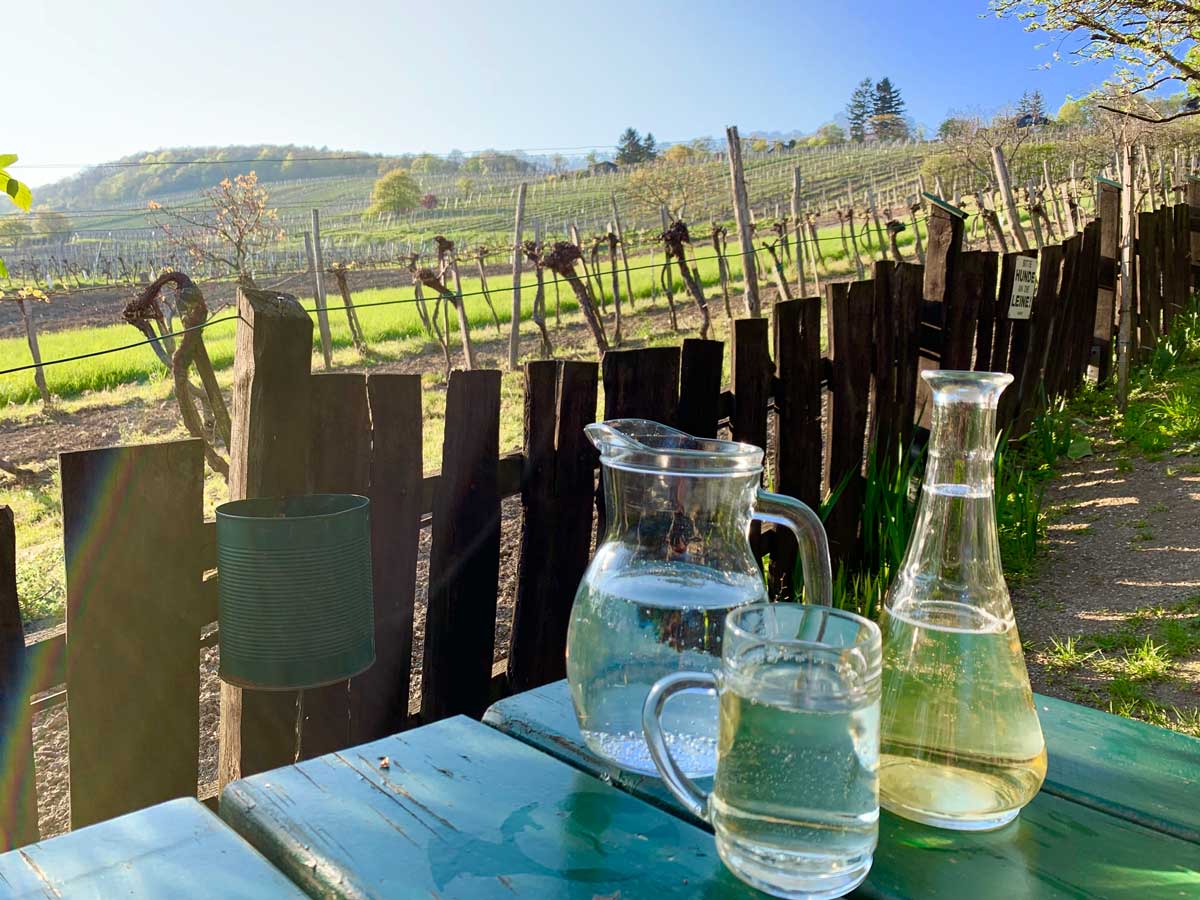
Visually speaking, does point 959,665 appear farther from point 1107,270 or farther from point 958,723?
point 1107,270

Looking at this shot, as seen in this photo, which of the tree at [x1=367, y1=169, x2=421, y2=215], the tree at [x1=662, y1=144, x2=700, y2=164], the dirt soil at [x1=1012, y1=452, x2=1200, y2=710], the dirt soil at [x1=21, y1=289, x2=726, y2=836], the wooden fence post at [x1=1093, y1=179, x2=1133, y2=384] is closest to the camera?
the dirt soil at [x1=1012, y1=452, x2=1200, y2=710]

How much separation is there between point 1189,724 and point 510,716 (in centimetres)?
245

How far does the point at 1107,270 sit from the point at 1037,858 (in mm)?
6974

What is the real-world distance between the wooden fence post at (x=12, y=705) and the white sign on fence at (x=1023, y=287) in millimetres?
4554

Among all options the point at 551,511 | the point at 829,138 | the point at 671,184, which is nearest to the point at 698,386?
the point at 551,511

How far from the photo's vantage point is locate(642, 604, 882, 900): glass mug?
0.64 meters

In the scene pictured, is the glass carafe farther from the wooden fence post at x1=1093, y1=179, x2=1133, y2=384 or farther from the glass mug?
the wooden fence post at x1=1093, y1=179, x2=1133, y2=384

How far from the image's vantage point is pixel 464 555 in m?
2.24

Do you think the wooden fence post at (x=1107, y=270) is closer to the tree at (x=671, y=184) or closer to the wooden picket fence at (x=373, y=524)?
the wooden picket fence at (x=373, y=524)

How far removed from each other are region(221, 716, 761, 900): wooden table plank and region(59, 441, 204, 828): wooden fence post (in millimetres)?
857

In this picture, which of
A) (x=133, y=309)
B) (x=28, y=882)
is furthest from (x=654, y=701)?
(x=133, y=309)

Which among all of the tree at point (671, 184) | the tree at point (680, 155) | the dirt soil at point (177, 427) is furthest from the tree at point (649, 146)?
the dirt soil at point (177, 427)

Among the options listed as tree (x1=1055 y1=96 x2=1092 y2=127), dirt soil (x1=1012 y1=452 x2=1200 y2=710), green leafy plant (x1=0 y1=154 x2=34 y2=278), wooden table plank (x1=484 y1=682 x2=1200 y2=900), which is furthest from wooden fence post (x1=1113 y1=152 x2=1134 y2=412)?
tree (x1=1055 y1=96 x2=1092 y2=127)

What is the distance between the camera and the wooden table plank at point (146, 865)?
75cm
